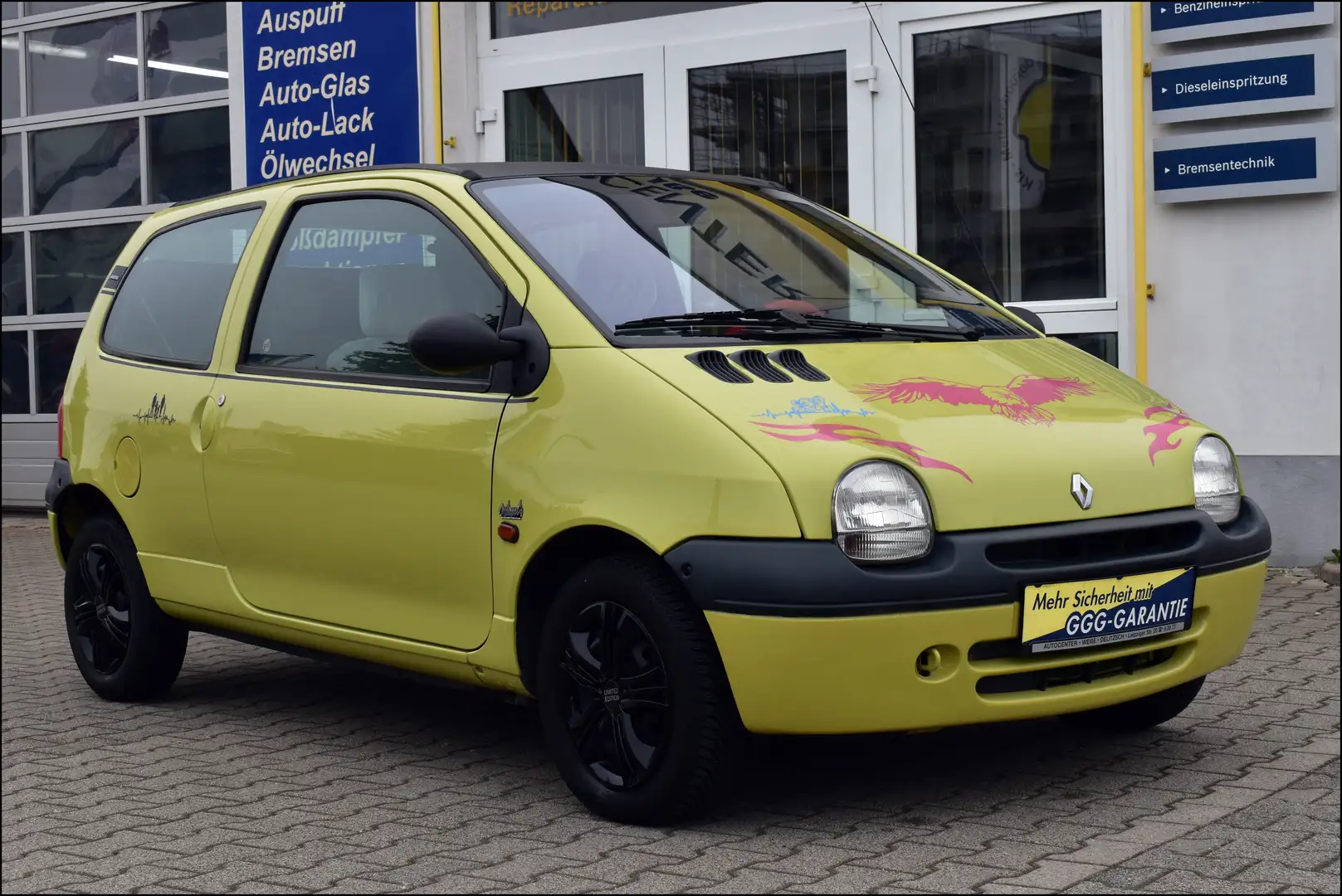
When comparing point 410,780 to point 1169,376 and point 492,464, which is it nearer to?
point 492,464

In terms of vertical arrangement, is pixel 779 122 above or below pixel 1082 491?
above

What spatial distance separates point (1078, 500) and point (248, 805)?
87.4 inches

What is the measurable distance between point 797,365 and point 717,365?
0.21 m

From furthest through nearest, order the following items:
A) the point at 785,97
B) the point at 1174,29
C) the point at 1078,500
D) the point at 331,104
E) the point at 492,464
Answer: the point at 331,104, the point at 785,97, the point at 1174,29, the point at 492,464, the point at 1078,500

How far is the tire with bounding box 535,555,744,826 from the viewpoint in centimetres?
392

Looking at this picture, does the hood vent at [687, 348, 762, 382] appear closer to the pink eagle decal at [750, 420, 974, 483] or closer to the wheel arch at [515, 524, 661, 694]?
the pink eagle decal at [750, 420, 974, 483]

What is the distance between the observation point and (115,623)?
5949 millimetres

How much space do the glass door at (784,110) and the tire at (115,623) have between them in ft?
15.1

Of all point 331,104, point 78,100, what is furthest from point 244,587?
point 78,100

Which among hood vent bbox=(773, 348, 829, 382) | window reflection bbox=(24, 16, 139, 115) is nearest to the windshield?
hood vent bbox=(773, 348, 829, 382)

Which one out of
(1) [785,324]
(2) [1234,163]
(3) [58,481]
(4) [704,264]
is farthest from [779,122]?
(1) [785,324]

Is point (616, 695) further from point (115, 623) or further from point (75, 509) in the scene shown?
point (75, 509)

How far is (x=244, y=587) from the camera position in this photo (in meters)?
5.28

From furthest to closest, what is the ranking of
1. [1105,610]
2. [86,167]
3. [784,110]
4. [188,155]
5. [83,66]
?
[83,66], [86,167], [188,155], [784,110], [1105,610]
